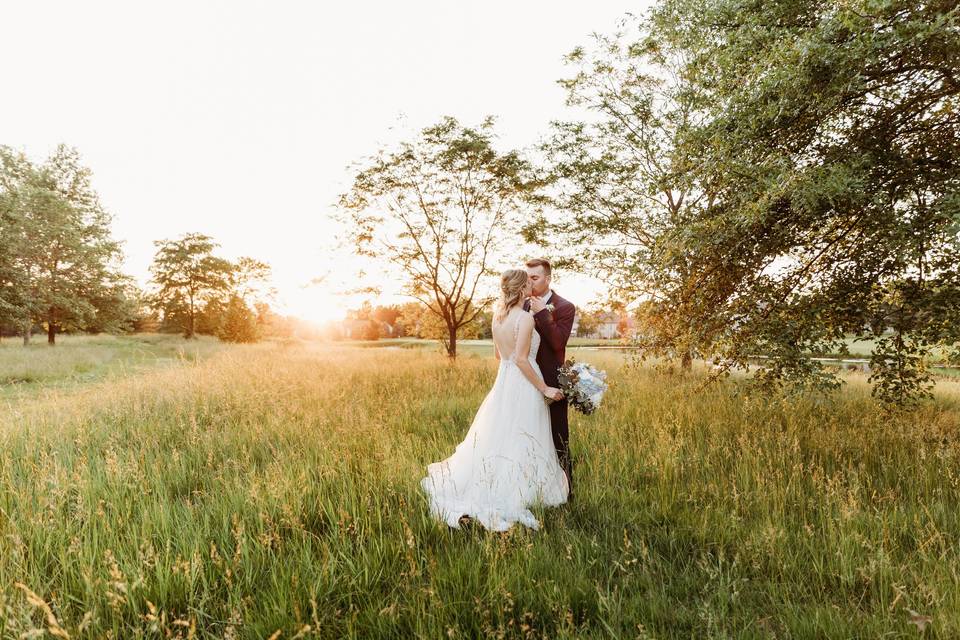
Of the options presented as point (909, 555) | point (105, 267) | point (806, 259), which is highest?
point (105, 267)

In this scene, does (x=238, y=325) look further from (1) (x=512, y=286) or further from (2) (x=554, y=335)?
(2) (x=554, y=335)

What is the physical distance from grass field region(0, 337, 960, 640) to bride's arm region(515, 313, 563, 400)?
3.57ft

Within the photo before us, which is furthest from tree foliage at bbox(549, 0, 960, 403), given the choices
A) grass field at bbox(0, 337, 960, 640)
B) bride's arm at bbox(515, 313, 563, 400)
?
bride's arm at bbox(515, 313, 563, 400)

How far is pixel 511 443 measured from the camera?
14.2 ft

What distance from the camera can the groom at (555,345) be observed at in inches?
171

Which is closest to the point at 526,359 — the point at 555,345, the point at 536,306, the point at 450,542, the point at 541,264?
the point at 555,345

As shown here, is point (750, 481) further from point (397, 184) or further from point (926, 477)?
point (397, 184)

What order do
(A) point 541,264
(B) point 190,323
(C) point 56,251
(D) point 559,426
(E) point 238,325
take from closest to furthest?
(D) point 559,426, (A) point 541,264, (C) point 56,251, (E) point 238,325, (B) point 190,323

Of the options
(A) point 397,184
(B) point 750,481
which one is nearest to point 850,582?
(B) point 750,481

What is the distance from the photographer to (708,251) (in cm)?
578

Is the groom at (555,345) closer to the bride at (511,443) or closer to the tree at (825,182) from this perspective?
the bride at (511,443)

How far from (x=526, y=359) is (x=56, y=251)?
34079 millimetres

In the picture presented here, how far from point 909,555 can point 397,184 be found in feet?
48.9

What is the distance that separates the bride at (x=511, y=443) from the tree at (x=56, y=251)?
29236 millimetres
